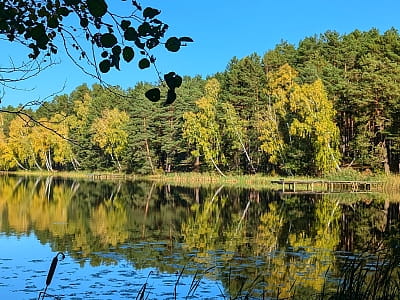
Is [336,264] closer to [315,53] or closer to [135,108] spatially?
[315,53]

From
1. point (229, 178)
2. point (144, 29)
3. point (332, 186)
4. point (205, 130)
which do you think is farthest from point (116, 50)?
point (205, 130)

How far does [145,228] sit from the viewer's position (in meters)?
17.4

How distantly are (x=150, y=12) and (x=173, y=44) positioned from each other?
19cm

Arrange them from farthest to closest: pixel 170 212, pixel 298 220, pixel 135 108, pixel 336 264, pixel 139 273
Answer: pixel 135 108 < pixel 170 212 < pixel 298 220 < pixel 336 264 < pixel 139 273

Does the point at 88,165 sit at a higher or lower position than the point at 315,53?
lower

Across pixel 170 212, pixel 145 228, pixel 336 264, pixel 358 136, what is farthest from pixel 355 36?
pixel 336 264

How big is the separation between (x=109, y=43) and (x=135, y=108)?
54467mm

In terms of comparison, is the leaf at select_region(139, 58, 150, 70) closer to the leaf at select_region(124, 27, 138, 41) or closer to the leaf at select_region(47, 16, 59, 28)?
the leaf at select_region(124, 27, 138, 41)

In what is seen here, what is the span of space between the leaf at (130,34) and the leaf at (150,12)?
0.09 meters

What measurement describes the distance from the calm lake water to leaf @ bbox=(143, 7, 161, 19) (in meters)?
1.83

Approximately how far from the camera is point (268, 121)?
42.4m

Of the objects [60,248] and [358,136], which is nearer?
[60,248]

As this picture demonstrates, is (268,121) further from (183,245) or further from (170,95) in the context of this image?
(170,95)

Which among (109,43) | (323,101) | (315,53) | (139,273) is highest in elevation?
(315,53)
